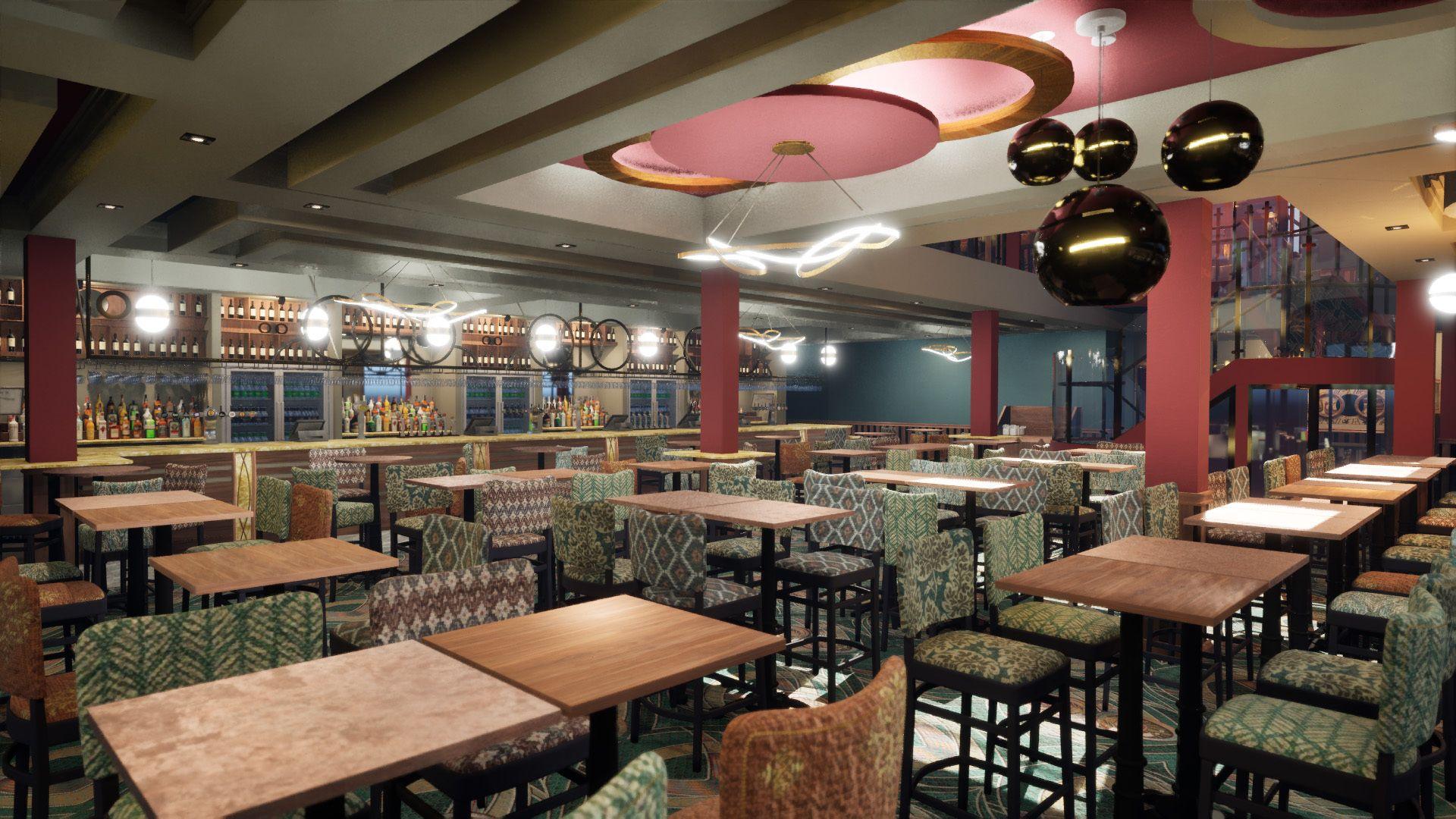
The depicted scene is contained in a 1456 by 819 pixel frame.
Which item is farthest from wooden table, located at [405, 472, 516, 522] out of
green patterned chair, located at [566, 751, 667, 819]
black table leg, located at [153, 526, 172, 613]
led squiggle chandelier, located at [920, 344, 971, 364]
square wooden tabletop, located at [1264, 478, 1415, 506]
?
led squiggle chandelier, located at [920, 344, 971, 364]

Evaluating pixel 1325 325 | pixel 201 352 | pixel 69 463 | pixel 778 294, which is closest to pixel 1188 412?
pixel 778 294

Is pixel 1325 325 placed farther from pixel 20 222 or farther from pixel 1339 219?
pixel 20 222

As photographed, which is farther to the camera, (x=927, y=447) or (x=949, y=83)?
(x=927, y=447)

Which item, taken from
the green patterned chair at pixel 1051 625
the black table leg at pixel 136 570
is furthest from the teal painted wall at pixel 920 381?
the black table leg at pixel 136 570

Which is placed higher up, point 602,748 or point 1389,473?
point 1389,473

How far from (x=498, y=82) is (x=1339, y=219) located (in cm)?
606

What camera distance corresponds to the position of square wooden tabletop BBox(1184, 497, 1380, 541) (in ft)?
12.0

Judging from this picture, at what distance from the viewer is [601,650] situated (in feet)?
6.77

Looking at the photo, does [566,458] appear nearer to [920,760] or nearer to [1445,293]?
[920,760]

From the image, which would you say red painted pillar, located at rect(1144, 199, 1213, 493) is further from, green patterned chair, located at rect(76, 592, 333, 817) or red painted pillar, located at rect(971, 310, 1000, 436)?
red painted pillar, located at rect(971, 310, 1000, 436)

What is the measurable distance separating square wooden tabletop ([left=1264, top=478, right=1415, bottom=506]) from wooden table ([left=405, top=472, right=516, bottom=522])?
5.14 meters

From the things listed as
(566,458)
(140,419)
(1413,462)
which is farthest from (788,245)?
(140,419)

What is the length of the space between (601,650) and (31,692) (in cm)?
165

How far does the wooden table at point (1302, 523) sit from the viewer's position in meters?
3.68
